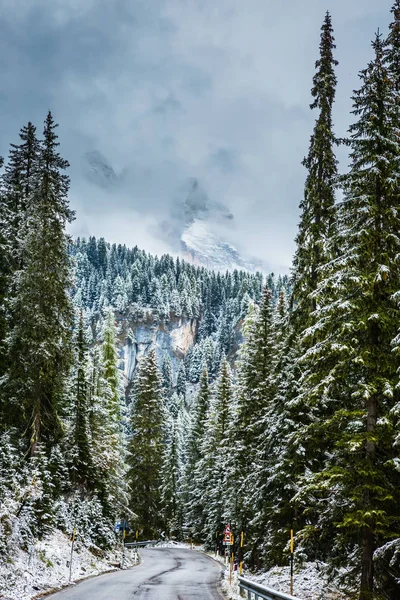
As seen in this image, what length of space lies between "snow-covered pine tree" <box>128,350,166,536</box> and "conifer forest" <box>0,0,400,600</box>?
3491 mm

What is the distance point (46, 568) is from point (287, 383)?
1045cm

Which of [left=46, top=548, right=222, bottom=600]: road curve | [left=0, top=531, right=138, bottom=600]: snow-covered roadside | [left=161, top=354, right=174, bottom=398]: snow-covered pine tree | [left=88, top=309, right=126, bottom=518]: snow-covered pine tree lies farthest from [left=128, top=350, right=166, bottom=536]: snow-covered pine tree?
[left=161, top=354, right=174, bottom=398]: snow-covered pine tree

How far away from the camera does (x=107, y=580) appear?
17.9 m

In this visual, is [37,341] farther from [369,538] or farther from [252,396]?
[369,538]

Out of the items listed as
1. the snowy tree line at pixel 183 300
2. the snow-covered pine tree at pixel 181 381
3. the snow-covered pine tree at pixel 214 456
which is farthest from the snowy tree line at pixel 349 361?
the snowy tree line at pixel 183 300

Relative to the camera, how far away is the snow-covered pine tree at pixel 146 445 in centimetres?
4281

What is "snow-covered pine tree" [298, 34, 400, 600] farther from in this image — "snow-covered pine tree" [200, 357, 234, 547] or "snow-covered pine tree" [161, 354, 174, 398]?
"snow-covered pine tree" [161, 354, 174, 398]

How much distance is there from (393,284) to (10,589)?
12356mm

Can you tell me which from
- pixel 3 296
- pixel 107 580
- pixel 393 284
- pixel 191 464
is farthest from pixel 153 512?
pixel 393 284

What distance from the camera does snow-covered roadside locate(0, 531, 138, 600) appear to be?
41.9ft

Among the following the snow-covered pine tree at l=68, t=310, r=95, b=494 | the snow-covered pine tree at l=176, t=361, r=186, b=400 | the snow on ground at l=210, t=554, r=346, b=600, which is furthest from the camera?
the snow-covered pine tree at l=176, t=361, r=186, b=400

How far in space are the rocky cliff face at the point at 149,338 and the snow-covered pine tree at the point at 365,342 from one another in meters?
142

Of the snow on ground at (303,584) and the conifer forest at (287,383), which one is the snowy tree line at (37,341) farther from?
the snow on ground at (303,584)

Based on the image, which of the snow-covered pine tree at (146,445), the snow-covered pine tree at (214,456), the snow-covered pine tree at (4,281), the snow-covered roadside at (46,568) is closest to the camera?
the snow-covered roadside at (46,568)
